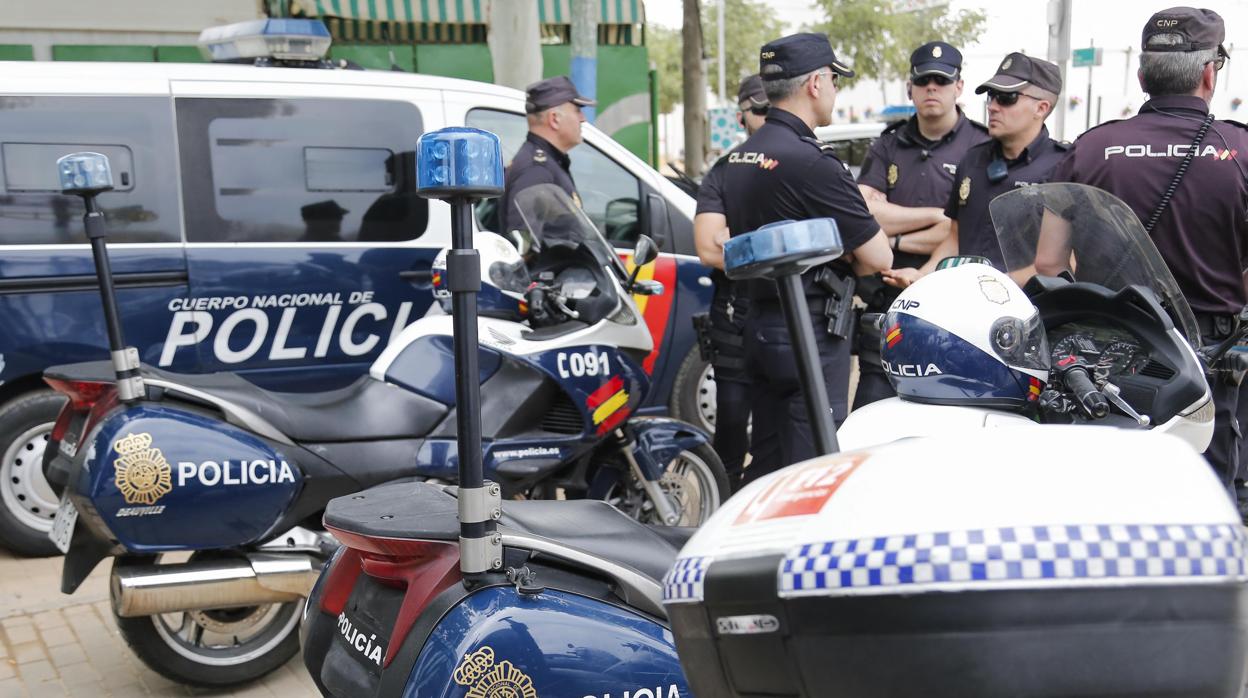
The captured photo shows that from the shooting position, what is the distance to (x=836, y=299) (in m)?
4.05

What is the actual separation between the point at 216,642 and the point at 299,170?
230 centimetres

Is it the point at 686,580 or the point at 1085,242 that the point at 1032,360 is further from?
the point at 686,580

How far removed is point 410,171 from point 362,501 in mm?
3429

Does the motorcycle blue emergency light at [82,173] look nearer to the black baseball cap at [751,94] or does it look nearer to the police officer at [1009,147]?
the police officer at [1009,147]

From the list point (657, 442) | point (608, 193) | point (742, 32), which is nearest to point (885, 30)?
point (742, 32)

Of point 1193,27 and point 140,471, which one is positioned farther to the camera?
point 1193,27

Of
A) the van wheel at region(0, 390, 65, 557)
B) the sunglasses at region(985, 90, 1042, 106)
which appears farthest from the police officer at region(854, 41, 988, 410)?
the van wheel at region(0, 390, 65, 557)

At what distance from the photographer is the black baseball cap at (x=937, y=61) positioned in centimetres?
513

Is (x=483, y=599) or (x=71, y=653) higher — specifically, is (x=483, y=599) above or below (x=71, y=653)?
above

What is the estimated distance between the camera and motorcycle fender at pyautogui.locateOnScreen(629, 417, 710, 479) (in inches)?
171

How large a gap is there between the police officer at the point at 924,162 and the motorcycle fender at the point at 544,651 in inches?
125

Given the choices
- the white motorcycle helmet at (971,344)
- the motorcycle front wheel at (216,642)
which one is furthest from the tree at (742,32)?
the white motorcycle helmet at (971,344)

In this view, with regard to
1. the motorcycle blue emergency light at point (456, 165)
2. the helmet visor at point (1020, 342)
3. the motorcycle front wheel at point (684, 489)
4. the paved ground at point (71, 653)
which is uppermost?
the motorcycle blue emergency light at point (456, 165)

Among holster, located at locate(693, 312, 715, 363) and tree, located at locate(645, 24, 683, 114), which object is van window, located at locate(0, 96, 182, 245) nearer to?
holster, located at locate(693, 312, 715, 363)
